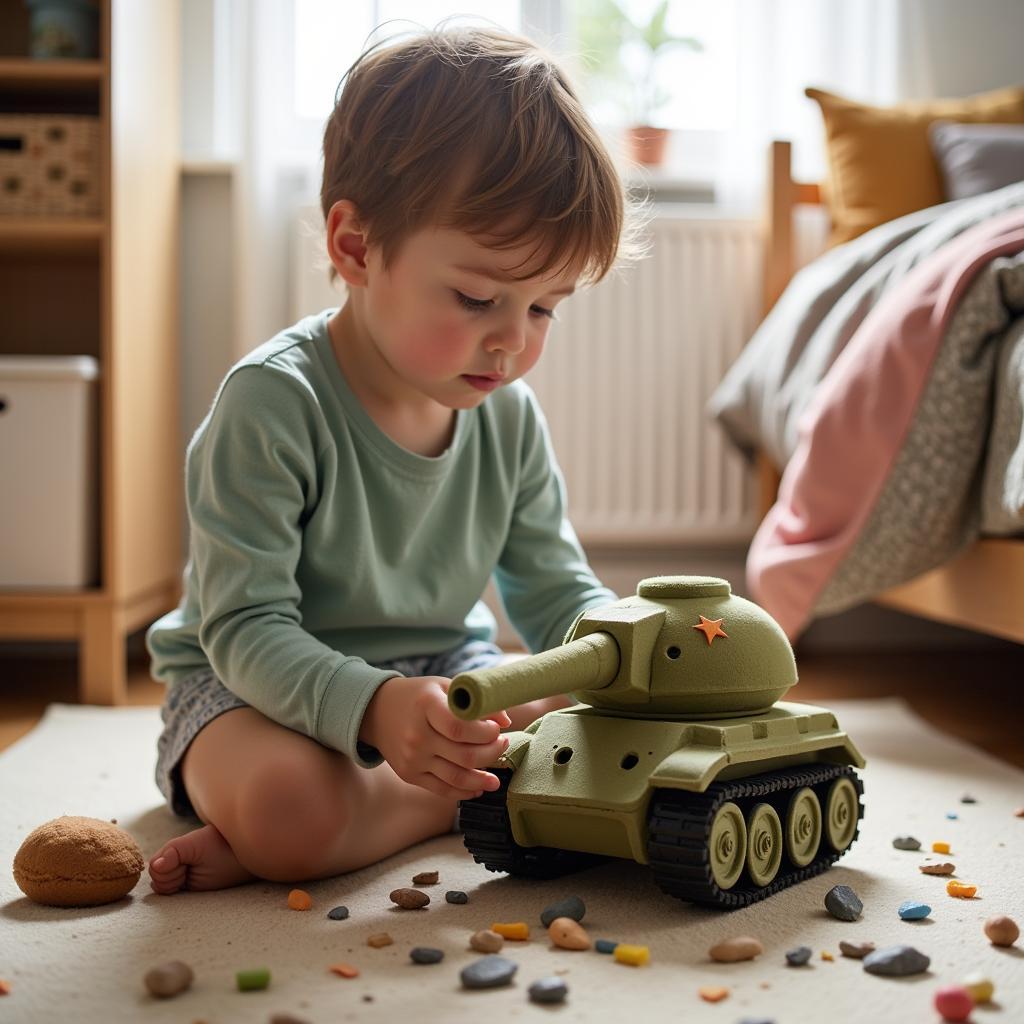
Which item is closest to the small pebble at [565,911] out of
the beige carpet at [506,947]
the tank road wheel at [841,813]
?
the beige carpet at [506,947]

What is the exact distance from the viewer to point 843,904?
2.80ft

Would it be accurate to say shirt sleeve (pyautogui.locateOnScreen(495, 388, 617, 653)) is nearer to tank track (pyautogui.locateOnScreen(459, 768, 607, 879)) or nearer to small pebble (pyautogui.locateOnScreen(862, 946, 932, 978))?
tank track (pyautogui.locateOnScreen(459, 768, 607, 879))

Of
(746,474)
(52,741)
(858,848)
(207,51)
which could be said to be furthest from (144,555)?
(858,848)

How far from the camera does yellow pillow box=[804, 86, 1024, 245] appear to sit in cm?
219

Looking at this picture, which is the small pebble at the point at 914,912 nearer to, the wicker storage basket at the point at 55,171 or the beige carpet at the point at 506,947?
the beige carpet at the point at 506,947

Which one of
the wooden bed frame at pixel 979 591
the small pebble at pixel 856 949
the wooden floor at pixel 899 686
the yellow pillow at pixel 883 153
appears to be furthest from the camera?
the yellow pillow at pixel 883 153

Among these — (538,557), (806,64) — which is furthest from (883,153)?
(538,557)

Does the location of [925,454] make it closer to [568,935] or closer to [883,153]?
[568,935]

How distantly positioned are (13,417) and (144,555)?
12.5 inches

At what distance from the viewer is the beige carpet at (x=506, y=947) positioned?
0.69 m

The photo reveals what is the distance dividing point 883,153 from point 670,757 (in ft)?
5.47

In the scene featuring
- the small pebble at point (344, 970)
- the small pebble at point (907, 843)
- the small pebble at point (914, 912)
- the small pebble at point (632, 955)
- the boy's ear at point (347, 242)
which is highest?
the boy's ear at point (347, 242)

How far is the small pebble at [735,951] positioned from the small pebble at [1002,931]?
0.15 meters

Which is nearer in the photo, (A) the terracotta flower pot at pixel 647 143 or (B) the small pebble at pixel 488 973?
(B) the small pebble at pixel 488 973
